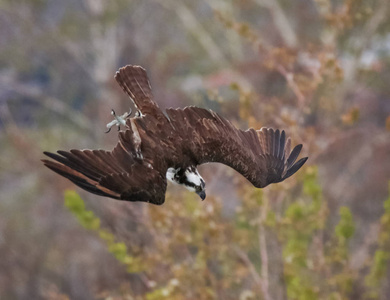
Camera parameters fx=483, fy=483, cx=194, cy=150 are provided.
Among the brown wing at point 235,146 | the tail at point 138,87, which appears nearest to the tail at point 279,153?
the brown wing at point 235,146

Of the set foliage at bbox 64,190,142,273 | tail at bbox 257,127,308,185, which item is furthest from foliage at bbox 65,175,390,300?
tail at bbox 257,127,308,185

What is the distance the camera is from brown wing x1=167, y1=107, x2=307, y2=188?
229 centimetres

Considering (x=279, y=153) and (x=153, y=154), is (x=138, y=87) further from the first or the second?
(x=279, y=153)

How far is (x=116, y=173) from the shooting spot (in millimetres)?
2090

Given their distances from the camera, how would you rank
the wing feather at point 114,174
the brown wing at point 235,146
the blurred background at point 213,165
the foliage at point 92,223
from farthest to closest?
the blurred background at point 213,165, the foliage at point 92,223, the brown wing at point 235,146, the wing feather at point 114,174

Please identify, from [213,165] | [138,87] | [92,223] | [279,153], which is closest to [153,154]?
[138,87]

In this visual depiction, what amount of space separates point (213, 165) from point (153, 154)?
2.81 m

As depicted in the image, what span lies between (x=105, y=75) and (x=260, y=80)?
11.0 feet

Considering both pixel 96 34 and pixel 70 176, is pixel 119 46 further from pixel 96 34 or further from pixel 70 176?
pixel 70 176

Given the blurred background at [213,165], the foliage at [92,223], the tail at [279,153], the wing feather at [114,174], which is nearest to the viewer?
the wing feather at [114,174]

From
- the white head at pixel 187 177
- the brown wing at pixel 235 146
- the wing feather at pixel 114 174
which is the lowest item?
the wing feather at pixel 114 174

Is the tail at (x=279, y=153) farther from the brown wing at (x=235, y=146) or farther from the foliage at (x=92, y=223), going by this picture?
the foliage at (x=92, y=223)

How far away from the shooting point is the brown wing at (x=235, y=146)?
7.50 feet

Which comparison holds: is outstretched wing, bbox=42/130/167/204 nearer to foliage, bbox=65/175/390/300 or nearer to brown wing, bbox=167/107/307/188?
brown wing, bbox=167/107/307/188
